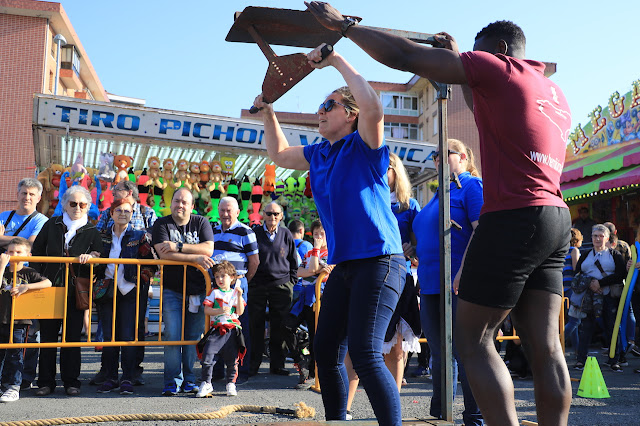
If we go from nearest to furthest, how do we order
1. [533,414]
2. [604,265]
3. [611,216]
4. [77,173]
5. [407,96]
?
[533,414] < [604,265] < [77,173] < [611,216] < [407,96]

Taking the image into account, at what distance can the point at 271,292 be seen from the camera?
A: 7320 mm

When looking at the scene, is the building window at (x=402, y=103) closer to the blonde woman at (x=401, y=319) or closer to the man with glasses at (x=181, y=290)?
the man with glasses at (x=181, y=290)

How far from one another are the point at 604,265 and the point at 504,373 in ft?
21.7

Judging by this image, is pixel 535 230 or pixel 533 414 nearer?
pixel 535 230

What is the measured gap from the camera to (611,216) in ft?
52.1

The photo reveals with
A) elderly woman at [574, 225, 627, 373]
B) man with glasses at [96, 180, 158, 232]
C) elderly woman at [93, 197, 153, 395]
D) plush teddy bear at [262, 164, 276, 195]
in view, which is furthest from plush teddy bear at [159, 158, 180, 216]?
elderly woman at [574, 225, 627, 373]

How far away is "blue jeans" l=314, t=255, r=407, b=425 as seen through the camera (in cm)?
277

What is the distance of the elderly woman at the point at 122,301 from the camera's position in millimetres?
5957

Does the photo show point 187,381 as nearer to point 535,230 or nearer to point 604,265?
point 535,230

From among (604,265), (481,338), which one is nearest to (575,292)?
(604,265)

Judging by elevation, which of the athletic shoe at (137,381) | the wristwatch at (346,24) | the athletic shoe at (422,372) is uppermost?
the wristwatch at (346,24)

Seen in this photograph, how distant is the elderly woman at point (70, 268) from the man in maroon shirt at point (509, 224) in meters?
4.33

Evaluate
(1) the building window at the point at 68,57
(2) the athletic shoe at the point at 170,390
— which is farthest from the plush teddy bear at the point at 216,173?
(1) the building window at the point at 68,57

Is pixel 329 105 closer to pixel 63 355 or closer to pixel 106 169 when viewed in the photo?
pixel 63 355
